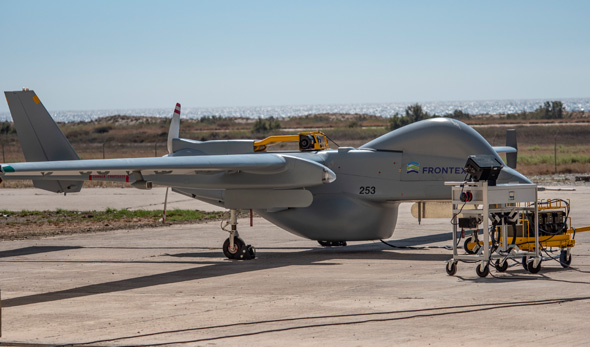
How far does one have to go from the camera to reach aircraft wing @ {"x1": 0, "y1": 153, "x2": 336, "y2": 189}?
15.8m

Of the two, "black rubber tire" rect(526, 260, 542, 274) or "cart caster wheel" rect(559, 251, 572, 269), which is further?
"cart caster wheel" rect(559, 251, 572, 269)

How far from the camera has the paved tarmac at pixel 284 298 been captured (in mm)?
10000

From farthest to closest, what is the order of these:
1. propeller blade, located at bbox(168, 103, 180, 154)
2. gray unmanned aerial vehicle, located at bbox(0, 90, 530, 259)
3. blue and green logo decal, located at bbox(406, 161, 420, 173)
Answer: propeller blade, located at bbox(168, 103, 180, 154) → blue and green logo decal, located at bbox(406, 161, 420, 173) → gray unmanned aerial vehicle, located at bbox(0, 90, 530, 259)

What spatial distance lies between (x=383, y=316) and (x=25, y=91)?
12.2m

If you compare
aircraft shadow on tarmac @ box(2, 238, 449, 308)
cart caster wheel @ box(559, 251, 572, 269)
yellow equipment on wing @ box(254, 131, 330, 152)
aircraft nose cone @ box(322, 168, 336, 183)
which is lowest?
aircraft shadow on tarmac @ box(2, 238, 449, 308)

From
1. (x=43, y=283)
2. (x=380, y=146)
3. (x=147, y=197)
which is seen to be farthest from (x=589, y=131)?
(x=43, y=283)

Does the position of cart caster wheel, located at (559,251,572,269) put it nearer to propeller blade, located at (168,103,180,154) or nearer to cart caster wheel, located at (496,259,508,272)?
cart caster wheel, located at (496,259,508,272)

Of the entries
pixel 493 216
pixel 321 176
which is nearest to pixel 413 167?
pixel 321 176

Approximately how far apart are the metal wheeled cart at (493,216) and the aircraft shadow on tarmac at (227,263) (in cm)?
225

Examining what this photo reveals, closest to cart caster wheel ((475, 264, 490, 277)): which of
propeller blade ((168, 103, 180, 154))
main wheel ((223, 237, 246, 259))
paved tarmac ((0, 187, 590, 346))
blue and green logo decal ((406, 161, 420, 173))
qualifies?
paved tarmac ((0, 187, 590, 346))

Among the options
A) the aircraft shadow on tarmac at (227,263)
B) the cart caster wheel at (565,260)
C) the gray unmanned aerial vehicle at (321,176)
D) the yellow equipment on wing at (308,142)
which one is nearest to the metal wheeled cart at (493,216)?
the cart caster wheel at (565,260)

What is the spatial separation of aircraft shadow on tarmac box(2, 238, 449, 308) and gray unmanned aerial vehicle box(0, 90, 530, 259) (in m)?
0.46

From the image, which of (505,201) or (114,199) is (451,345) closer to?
(505,201)

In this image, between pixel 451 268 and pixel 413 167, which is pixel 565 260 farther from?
pixel 413 167
